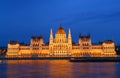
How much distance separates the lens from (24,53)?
15025 cm

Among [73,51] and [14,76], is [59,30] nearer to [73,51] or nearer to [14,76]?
[73,51]

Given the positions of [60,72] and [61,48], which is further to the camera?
[61,48]

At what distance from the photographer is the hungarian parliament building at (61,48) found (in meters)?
147

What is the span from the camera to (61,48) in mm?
147500

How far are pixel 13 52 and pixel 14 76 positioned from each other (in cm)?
9552

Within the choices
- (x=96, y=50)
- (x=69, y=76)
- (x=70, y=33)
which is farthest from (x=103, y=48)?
(x=69, y=76)

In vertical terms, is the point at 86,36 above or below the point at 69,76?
above

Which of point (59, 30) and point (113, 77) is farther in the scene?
point (59, 30)

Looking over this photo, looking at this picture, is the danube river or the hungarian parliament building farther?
the hungarian parliament building

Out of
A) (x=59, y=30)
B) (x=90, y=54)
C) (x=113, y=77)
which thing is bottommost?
(x=113, y=77)

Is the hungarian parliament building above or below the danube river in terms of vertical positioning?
above

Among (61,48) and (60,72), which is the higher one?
(61,48)

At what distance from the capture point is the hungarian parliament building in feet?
484

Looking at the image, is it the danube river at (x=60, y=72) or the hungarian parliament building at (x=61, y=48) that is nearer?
the danube river at (x=60, y=72)
